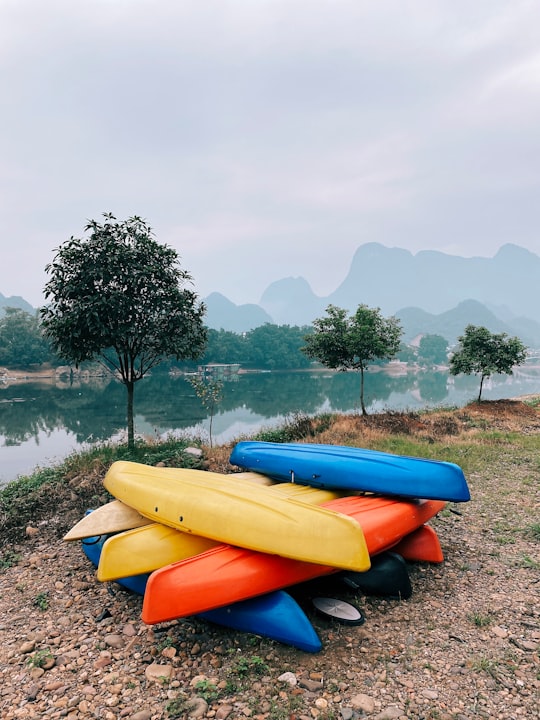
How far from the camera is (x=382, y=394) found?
134 feet

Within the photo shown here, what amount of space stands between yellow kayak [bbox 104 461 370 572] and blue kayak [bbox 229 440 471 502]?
0.87 m

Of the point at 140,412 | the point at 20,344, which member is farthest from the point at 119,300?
the point at 20,344

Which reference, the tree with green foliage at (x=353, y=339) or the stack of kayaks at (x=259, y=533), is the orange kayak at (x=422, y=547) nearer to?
the stack of kayaks at (x=259, y=533)

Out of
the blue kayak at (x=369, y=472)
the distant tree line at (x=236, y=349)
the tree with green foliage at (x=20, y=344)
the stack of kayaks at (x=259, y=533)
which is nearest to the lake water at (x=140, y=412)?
the blue kayak at (x=369, y=472)

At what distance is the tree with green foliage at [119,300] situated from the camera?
7.66 meters

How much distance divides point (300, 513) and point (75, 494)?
419cm

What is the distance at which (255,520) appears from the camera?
3.26m

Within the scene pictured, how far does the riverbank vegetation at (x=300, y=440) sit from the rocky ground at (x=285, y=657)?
1416 mm

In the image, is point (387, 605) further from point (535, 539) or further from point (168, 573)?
point (535, 539)

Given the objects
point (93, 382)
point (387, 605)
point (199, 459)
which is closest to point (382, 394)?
point (93, 382)

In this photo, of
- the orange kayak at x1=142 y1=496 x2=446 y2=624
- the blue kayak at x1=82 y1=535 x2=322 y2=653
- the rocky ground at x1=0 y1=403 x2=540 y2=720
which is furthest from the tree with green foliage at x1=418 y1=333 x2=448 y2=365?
the blue kayak at x1=82 y1=535 x2=322 y2=653

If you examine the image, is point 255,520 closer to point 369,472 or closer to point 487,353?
point 369,472

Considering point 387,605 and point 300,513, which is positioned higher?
point 300,513

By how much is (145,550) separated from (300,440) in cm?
742
